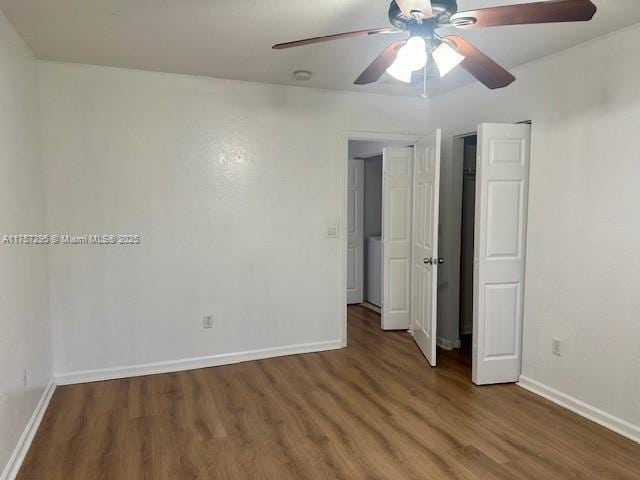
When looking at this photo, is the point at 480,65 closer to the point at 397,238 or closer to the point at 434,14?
the point at 434,14

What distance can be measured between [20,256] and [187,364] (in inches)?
66.8

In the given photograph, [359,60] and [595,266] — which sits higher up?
[359,60]

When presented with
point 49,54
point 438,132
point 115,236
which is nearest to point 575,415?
point 438,132

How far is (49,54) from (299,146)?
2.07 metres

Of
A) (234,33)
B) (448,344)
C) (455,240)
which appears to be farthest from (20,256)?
(448,344)

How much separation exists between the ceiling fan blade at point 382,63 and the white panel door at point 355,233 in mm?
3638

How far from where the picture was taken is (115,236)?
A: 11.9 ft

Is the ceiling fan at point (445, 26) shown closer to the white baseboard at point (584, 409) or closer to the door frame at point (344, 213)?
the door frame at point (344, 213)

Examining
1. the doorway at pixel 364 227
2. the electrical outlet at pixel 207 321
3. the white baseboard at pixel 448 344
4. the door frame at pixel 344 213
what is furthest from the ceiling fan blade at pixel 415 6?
the doorway at pixel 364 227

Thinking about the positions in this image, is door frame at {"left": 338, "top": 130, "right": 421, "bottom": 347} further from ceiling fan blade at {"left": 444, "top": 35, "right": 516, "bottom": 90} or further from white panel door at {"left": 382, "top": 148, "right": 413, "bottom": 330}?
ceiling fan blade at {"left": 444, "top": 35, "right": 516, "bottom": 90}

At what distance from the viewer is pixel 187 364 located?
3902 mm

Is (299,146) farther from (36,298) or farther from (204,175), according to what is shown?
(36,298)

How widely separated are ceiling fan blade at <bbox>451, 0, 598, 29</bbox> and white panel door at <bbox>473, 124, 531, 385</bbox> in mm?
1638

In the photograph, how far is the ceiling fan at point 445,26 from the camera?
1.67 meters
